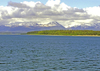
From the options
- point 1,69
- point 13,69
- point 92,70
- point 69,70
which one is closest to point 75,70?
point 69,70

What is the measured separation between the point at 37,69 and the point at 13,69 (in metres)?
4.75

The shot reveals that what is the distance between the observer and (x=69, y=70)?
33.8 meters

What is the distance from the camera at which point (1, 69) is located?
3412cm

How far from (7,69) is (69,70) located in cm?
1224

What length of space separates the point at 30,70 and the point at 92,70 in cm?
1216

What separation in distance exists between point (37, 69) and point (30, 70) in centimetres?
151

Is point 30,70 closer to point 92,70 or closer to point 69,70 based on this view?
point 69,70

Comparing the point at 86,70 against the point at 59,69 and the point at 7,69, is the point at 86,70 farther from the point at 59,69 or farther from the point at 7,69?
the point at 7,69

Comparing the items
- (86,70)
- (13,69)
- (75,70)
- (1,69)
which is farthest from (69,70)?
(1,69)

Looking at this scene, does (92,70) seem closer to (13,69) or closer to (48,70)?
(48,70)

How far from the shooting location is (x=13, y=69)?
34344mm

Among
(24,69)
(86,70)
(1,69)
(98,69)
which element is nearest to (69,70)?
(86,70)

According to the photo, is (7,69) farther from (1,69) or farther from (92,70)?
(92,70)

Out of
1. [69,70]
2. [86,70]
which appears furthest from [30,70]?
[86,70]
